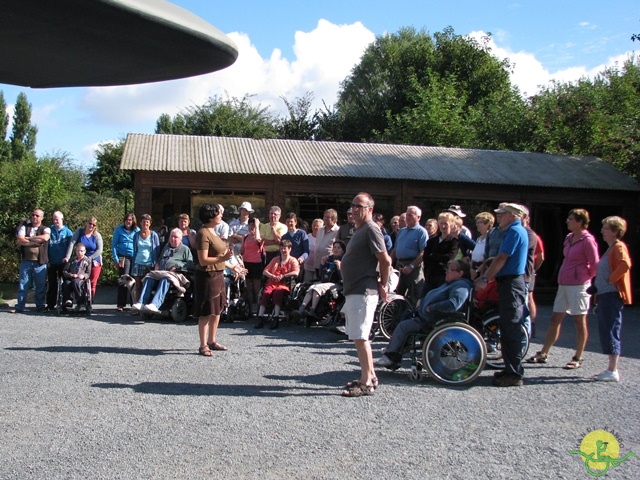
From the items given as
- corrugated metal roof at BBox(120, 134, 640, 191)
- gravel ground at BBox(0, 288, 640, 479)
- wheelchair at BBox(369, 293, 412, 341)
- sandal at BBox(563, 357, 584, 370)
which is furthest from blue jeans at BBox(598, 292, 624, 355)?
corrugated metal roof at BBox(120, 134, 640, 191)

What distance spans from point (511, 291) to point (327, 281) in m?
4.54

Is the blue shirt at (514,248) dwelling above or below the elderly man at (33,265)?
above

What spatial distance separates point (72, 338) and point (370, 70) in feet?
136

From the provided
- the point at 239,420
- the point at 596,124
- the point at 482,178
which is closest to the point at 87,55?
the point at 239,420

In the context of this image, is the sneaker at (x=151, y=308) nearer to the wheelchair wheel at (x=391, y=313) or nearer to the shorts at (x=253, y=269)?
the shorts at (x=253, y=269)

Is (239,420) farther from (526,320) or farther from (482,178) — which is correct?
(482,178)

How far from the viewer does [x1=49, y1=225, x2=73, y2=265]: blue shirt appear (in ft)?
39.4

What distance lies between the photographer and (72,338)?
350 inches

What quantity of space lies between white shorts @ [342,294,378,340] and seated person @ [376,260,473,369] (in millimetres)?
998

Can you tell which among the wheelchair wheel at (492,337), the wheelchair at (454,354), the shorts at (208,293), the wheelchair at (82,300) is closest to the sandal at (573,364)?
the wheelchair wheel at (492,337)

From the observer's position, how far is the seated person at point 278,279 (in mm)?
10414

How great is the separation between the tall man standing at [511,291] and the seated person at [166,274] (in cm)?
593
